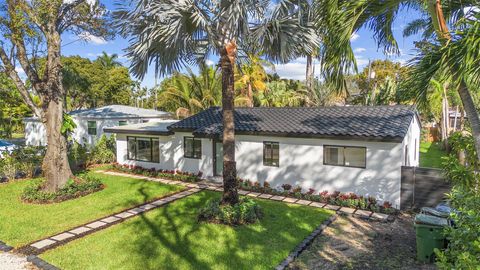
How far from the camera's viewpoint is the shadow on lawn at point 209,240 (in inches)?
276

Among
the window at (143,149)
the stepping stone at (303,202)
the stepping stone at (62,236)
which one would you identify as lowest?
the stepping stone at (62,236)

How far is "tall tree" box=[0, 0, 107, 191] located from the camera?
11.2 metres

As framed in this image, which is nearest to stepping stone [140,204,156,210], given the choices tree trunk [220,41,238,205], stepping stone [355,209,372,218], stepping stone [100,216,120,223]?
stepping stone [100,216,120,223]

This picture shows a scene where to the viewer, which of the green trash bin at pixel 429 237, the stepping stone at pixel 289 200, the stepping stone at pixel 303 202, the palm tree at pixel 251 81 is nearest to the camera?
the green trash bin at pixel 429 237

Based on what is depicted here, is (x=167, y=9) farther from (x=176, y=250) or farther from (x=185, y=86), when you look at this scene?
(x=185, y=86)

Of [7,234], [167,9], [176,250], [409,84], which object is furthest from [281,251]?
[7,234]

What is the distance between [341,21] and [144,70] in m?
6.35

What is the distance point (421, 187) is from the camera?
10625mm

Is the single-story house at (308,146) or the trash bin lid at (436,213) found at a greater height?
the single-story house at (308,146)

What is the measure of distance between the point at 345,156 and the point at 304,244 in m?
5.03

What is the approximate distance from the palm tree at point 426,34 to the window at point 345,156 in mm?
5871

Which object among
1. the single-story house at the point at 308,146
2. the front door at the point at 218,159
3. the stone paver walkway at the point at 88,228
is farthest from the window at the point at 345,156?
the stone paver walkway at the point at 88,228

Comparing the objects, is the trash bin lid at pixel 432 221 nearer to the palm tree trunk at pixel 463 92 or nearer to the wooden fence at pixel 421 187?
the palm tree trunk at pixel 463 92

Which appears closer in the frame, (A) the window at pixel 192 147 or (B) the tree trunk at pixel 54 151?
(B) the tree trunk at pixel 54 151
